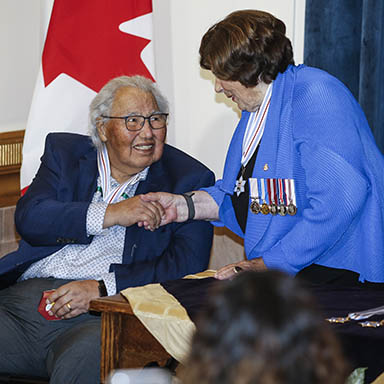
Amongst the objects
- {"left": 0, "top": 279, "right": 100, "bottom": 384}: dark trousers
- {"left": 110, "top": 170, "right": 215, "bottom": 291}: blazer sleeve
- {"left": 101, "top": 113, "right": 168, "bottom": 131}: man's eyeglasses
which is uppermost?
{"left": 101, "top": 113, "right": 168, "bottom": 131}: man's eyeglasses

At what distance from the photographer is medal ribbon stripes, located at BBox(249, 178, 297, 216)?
2361mm

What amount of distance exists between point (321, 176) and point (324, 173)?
0.5 inches

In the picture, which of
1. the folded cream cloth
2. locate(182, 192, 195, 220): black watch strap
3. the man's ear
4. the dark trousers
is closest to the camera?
the folded cream cloth

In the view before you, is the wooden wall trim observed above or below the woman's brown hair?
below

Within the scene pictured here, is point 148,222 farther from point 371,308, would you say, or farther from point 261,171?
point 371,308

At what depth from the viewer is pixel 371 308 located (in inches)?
77.4

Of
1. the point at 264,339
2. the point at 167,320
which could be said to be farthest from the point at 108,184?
the point at 264,339

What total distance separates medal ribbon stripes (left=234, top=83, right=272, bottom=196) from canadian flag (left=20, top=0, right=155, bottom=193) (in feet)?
4.17

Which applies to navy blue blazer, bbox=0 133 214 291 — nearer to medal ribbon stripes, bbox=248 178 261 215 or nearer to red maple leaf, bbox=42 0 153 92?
medal ribbon stripes, bbox=248 178 261 215

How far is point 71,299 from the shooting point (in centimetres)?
271

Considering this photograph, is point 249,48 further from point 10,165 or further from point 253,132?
point 10,165

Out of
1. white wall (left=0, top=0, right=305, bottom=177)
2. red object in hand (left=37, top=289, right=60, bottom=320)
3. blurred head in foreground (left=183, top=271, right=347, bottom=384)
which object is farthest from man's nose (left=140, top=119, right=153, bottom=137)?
blurred head in foreground (left=183, top=271, right=347, bottom=384)

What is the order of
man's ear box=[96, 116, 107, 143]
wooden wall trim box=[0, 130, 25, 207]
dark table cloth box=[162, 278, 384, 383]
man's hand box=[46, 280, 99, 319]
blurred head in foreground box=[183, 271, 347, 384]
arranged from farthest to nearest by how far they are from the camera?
wooden wall trim box=[0, 130, 25, 207]
man's ear box=[96, 116, 107, 143]
man's hand box=[46, 280, 99, 319]
dark table cloth box=[162, 278, 384, 383]
blurred head in foreground box=[183, 271, 347, 384]

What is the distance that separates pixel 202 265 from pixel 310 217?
31.0 inches
